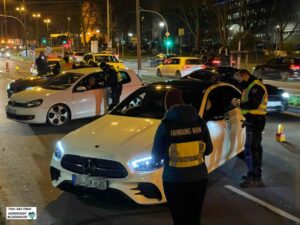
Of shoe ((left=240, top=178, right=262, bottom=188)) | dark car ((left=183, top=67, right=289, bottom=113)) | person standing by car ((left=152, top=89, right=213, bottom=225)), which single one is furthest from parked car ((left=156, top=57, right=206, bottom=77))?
person standing by car ((left=152, top=89, right=213, bottom=225))

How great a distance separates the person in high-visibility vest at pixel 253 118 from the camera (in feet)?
21.7

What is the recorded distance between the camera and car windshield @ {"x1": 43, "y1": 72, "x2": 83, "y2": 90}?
39.8 feet

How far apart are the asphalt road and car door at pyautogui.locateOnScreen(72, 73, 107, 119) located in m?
2.71

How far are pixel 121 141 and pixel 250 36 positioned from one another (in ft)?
187

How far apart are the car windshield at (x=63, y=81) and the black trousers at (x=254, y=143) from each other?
641cm

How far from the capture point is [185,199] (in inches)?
155

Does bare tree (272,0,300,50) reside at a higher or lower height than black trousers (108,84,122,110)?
higher

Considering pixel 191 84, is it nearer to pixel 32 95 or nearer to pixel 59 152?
pixel 59 152

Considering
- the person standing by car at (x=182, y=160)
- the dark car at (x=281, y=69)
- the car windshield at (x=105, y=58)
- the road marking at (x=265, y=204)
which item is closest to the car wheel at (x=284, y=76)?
the dark car at (x=281, y=69)

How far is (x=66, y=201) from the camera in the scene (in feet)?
20.0

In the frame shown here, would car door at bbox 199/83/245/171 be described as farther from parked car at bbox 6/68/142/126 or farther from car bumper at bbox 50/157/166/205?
parked car at bbox 6/68/142/126

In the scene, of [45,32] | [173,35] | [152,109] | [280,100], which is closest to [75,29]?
[45,32]

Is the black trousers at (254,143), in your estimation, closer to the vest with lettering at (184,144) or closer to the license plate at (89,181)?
the license plate at (89,181)

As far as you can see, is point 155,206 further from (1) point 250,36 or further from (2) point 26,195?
(1) point 250,36
